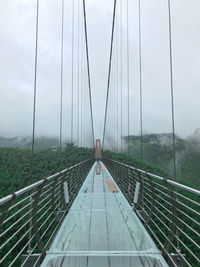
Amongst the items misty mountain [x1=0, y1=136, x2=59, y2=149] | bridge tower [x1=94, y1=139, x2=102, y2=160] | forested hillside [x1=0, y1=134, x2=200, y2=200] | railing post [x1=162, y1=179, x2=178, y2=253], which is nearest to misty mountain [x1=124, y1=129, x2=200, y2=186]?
forested hillside [x1=0, y1=134, x2=200, y2=200]

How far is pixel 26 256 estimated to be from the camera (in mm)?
2016

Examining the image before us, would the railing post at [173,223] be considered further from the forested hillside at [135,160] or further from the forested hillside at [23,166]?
the forested hillside at [23,166]

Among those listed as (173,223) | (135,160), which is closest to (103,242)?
(173,223)

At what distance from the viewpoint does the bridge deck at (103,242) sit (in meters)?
2.06

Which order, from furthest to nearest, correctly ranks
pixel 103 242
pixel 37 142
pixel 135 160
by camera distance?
pixel 37 142
pixel 135 160
pixel 103 242

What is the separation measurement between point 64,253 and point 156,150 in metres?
23.4

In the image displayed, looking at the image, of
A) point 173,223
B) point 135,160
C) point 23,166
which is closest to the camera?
point 173,223

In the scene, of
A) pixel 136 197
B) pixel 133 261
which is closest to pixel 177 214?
pixel 133 261

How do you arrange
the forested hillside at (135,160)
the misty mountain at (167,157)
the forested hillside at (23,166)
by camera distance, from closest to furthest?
the forested hillside at (135,160), the misty mountain at (167,157), the forested hillside at (23,166)

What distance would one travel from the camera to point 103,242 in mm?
2455

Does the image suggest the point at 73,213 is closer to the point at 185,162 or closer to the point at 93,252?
the point at 93,252

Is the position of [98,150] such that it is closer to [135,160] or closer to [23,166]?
[23,166]

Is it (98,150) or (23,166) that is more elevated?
(98,150)

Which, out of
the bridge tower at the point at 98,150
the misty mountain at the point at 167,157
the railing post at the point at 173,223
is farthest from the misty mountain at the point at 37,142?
the railing post at the point at 173,223
